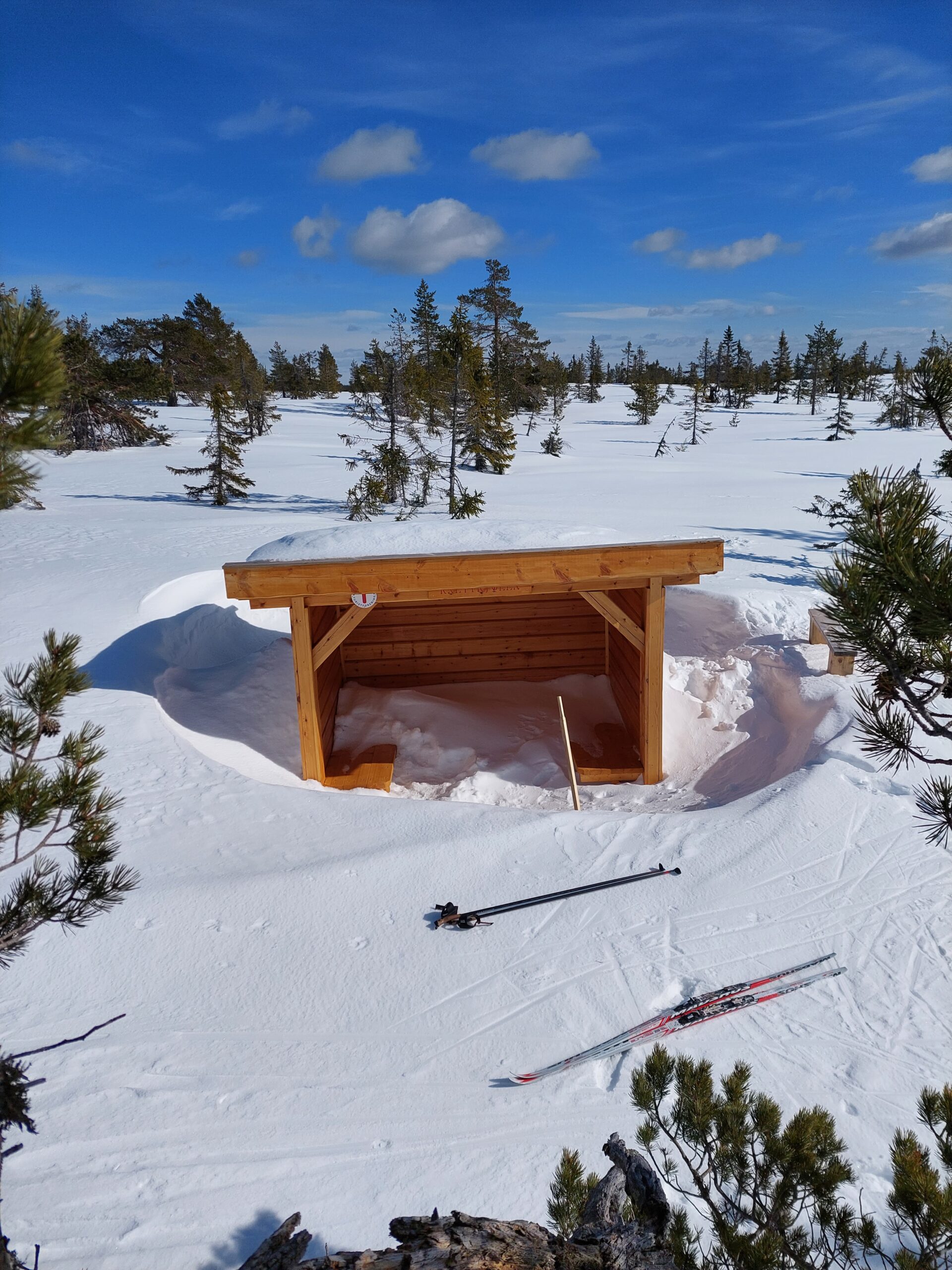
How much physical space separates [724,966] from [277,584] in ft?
13.8

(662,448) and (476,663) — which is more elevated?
(662,448)

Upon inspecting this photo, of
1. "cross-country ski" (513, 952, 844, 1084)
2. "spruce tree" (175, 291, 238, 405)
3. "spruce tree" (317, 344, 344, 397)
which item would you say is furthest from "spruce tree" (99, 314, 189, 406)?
"cross-country ski" (513, 952, 844, 1084)

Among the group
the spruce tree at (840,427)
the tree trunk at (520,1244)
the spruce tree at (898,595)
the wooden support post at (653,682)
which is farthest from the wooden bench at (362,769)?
the spruce tree at (840,427)

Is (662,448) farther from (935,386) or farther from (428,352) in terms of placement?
(935,386)

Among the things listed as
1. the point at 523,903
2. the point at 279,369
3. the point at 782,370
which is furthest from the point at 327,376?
the point at 523,903

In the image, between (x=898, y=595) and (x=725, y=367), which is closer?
(x=898, y=595)

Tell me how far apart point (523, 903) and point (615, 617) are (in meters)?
3.02

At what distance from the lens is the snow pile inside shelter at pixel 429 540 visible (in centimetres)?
665

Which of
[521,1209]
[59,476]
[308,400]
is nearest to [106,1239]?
[521,1209]

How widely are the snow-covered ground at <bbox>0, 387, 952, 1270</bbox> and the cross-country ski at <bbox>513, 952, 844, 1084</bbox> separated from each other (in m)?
0.06

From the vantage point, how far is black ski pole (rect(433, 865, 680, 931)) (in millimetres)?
4672

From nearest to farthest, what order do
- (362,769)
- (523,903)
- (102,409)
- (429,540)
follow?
(523,903), (429,540), (362,769), (102,409)

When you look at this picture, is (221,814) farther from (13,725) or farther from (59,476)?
(59,476)

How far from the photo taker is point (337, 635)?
672 centimetres
